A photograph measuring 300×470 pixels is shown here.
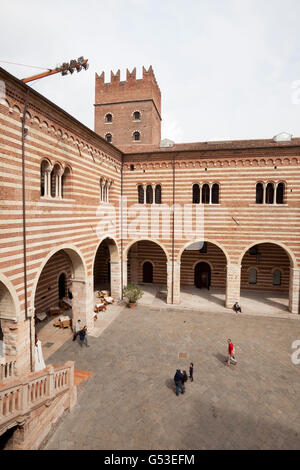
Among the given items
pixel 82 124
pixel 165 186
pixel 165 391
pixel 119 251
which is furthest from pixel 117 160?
pixel 165 391

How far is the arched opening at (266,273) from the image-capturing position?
1928cm

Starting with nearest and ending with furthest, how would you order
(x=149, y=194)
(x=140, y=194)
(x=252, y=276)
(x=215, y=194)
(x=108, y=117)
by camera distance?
(x=215, y=194), (x=149, y=194), (x=140, y=194), (x=252, y=276), (x=108, y=117)

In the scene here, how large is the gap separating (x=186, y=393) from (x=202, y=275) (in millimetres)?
12700

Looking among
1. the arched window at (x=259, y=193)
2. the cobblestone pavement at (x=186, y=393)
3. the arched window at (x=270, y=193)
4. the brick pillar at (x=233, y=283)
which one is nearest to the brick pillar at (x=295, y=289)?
the cobblestone pavement at (x=186, y=393)

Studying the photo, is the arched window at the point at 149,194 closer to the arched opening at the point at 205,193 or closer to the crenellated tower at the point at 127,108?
the arched opening at the point at 205,193

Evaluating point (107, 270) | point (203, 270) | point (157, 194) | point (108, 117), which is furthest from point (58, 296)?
point (108, 117)

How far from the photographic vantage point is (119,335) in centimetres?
1291

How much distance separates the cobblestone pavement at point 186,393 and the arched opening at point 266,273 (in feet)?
18.9

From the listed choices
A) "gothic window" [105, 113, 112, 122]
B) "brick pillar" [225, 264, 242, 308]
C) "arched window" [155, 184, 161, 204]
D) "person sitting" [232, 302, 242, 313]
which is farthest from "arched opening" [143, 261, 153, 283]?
"gothic window" [105, 113, 112, 122]

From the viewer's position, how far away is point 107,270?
22875 mm

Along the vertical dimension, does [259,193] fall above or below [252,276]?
above

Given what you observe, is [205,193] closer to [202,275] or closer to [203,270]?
[203,270]
